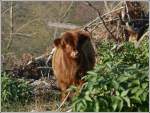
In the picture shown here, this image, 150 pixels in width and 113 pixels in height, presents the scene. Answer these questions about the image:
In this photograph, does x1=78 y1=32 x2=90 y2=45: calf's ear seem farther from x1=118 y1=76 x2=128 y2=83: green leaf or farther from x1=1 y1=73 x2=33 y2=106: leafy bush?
x1=118 y1=76 x2=128 y2=83: green leaf

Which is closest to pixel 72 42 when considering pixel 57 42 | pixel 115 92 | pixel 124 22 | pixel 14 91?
pixel 57 42

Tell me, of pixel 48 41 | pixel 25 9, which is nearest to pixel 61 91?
pixel 48 41

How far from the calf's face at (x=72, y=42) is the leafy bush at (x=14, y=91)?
3.29ft

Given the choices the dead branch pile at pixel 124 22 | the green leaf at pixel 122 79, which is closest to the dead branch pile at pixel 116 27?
the dead branch pile at pixel 124 22

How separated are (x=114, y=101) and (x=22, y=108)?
2816 millimetres

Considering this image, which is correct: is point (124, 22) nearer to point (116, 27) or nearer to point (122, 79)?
point (116, 27)

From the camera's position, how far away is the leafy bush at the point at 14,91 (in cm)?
881

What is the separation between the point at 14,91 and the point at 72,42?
1.35m

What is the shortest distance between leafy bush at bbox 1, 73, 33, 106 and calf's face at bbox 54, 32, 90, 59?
1.00 m

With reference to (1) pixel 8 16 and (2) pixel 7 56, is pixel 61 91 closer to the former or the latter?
(2) pixel 7 56

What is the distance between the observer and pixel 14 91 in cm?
898

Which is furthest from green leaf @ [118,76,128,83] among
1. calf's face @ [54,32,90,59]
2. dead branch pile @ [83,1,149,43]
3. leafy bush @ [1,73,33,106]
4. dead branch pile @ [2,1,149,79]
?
dead branch pile @ [83,1,149,43]

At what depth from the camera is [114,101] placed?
6176 millimetres

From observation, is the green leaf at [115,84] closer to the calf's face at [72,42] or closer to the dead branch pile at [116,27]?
the calf's face at [72,42]
